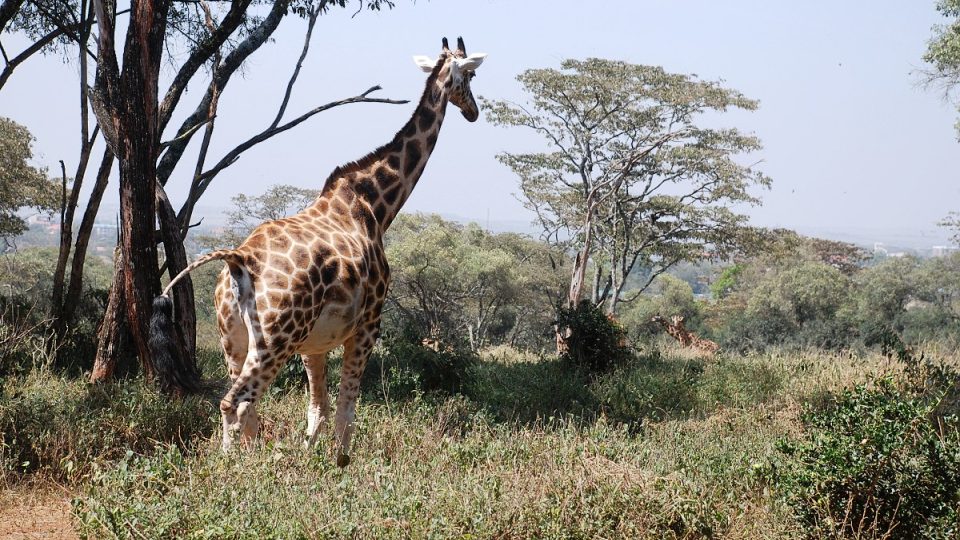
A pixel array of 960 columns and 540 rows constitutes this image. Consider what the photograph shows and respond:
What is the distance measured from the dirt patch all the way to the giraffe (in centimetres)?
105

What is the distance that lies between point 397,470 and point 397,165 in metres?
2.57

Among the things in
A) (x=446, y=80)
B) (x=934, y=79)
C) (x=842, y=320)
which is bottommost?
(x=842, y=320)

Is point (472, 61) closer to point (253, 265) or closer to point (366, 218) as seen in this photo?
point (366, 218)

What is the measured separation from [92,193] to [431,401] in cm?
456

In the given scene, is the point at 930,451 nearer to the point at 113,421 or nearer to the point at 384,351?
the point at 113,421

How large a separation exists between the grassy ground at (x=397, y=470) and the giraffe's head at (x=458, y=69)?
101 inches

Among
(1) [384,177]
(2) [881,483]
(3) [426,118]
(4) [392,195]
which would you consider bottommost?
(2) [881,483]

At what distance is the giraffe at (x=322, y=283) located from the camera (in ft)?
17.8

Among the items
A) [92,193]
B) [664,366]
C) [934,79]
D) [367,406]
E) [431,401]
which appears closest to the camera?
[367,406]

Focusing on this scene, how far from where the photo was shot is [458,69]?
7.16 meters

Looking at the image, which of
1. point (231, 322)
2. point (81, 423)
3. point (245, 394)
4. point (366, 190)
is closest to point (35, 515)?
point (81, 423)

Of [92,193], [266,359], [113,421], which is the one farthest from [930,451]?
[92,193]

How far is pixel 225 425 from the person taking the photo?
542cm

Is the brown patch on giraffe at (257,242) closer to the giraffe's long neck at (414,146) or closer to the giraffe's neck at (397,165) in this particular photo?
the giraffe's neck at (397,165)
